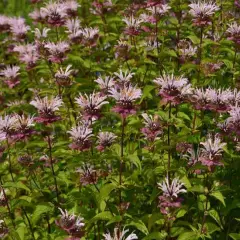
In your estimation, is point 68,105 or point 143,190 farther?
point 68,105

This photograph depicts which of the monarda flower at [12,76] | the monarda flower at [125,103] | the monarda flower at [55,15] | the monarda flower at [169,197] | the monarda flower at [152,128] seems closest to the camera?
the monarda flower at [169,197]

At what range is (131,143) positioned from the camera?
3352mm

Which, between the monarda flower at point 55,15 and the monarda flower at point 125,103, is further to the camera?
the monarda flower at point 55,15

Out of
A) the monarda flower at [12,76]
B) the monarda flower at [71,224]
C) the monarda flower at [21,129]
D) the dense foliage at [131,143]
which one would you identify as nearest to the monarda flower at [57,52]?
the dense foliage at [131,143]

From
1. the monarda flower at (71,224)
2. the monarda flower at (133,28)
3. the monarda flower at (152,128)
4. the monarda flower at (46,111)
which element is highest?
the monarda flower at (133,28)

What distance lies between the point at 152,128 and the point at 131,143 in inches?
18.0

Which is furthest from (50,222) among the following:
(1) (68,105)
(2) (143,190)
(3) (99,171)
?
(1) (68,105)

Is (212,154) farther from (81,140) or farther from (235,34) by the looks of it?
(235,34)

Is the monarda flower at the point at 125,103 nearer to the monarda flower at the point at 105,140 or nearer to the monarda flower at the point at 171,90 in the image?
the monarda flower at the point at 171,90

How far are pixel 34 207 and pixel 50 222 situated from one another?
5.3 inches

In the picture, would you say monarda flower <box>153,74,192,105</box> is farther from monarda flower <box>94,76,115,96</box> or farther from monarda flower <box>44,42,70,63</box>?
monarda flower <box>44,42,70,63</box>

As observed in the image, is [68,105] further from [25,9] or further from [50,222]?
[25,9]

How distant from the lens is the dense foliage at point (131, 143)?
2748mm

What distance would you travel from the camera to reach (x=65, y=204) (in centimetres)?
298
